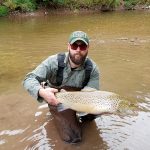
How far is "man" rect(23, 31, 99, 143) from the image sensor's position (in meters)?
4.97

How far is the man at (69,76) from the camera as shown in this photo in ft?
16.3

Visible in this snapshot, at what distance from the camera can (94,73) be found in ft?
17.3

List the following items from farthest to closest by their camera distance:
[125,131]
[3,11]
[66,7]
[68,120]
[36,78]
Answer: [66,7], [3,11], [125,131], [68,120], [36,78]

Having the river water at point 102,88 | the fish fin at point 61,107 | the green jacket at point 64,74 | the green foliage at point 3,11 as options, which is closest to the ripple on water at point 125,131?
the river water at point 102,88

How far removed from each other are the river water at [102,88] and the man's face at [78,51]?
123 cm

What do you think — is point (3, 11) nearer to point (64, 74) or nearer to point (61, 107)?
point (64, 74)

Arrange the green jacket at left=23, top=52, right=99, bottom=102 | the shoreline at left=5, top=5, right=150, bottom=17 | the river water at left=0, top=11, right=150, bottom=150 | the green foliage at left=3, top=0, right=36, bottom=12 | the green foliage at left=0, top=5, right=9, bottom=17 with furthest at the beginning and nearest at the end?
1. the shoreline at left=5, top=5, right=150, bottom=17
2. the green foliage at left=3, top=0, right=36, bottom=12
3. the green foliage at left=0, top=5, right=9, bottom=17
4. the river water at left=0, top=11, right=150, bottom=150
5. the green jacket at left=23, top=52, right=99, bottom=102

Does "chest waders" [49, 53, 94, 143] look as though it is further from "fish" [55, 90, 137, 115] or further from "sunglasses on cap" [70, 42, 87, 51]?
"fish" [55, 90, 137, 115]

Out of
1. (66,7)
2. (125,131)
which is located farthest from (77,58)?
(66,7)

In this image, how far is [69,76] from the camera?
5.27 meters

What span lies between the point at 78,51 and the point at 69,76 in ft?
1.69

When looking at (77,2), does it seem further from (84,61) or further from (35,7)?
(84,61)

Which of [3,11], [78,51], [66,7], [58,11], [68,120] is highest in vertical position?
[78,51]

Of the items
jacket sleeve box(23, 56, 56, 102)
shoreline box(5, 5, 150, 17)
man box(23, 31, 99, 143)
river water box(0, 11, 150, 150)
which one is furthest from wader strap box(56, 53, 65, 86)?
shoreline box(5, 5, 150, 17)
